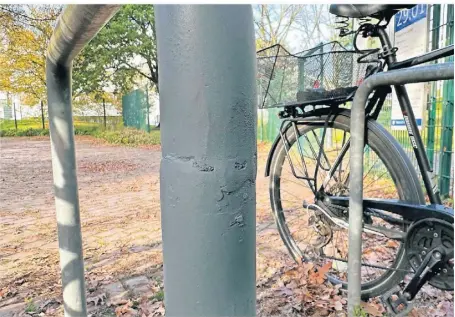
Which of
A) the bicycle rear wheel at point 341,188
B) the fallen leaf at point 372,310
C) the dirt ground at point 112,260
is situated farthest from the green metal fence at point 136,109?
the fallen leaf at point 372,310

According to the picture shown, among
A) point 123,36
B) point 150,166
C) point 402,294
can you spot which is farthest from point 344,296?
point 123,36

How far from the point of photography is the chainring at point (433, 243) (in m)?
1.39

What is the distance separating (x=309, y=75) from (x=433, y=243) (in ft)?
3.88

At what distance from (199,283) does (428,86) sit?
13.3ft

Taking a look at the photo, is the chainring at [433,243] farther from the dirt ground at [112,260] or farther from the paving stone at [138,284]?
the paving stone at [138,284]

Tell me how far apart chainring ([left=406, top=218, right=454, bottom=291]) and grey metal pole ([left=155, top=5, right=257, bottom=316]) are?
1.17m

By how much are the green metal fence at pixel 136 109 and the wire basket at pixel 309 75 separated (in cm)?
1334

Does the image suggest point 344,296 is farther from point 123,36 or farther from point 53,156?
point 123,36

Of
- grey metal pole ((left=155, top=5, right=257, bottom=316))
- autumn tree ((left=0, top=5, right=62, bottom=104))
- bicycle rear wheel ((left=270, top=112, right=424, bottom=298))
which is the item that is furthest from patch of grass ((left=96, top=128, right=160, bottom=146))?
grey metal pole ((left=155, top=5, right=257, bottom=316))

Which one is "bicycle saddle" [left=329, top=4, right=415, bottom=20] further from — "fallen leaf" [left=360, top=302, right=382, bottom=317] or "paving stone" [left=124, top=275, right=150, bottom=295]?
"paving stone" [left=124, top=275, right=150, bottom=295]

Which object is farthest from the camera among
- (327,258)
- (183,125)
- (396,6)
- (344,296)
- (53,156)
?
(327,258)

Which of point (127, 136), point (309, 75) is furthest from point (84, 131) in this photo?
point (309, 75)

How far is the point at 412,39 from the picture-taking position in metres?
3.83

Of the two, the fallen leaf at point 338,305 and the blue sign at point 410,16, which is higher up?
the blue sign at point 410,16
